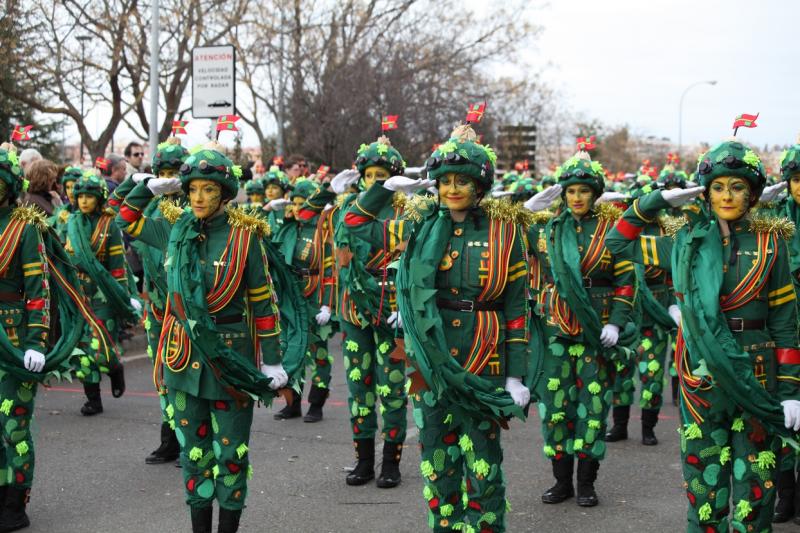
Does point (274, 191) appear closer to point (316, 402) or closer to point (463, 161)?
point (316, 402)

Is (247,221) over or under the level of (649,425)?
over

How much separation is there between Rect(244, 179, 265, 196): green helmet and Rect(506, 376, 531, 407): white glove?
769 centimetres

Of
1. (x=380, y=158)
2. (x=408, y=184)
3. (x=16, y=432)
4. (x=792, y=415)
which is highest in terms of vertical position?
(x=380, y=158)

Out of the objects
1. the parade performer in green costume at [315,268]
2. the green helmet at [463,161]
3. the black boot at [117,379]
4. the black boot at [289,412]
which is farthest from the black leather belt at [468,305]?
the black boot at [289,412]

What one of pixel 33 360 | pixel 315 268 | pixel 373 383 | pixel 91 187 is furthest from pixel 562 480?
pixel 91 187

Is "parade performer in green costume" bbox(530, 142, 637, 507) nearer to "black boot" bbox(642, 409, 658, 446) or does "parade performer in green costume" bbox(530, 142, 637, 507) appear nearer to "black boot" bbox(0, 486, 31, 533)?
"black boot" bbox(642, 409, 658, 446)

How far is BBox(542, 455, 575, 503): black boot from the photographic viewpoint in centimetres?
656

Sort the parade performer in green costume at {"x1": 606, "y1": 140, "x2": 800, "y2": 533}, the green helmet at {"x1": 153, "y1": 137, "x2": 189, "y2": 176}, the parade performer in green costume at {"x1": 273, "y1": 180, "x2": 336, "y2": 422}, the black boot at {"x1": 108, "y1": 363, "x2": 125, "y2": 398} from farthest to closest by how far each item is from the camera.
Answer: the parade performer in green costume at {"x1": 273, "y1": 180, "x2": 336, "y2": 422}, the black boot at {"x1": 108, "y1": 363, "x2": 125, "y2": 398}, the green helmet at {"x1": 153, "y1": 137, "x2": 189, "y2": 176}, the parade performer in green costume at {"x1": 606, "y1": 140, "x2": 800, "y2": 533}

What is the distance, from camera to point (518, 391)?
489cm

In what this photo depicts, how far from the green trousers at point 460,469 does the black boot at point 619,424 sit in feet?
12.1

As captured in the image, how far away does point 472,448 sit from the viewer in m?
4.87

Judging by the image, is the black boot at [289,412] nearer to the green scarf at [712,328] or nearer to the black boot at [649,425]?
the black boot at [649,425]

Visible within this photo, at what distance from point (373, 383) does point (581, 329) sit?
65.9 inches

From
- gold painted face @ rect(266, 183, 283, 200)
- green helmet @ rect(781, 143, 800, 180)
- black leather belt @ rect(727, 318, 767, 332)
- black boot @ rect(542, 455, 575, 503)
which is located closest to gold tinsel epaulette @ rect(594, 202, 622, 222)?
green helmet @ rect(781, 143, 800, 180)
